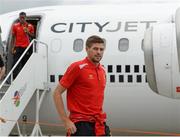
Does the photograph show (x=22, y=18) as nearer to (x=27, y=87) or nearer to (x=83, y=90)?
(x=27, y=87)

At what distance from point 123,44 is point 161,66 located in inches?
85.7

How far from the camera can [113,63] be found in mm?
12070

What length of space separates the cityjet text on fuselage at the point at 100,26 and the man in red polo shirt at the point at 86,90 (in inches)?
243

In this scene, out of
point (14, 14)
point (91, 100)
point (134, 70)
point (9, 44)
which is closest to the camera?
point (91, 100)

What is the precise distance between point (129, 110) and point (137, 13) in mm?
2494

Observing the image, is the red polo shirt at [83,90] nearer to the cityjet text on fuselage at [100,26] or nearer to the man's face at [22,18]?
the cityjet text on fuselage at [100,26]

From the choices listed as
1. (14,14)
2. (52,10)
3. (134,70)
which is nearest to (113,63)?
(134,70)

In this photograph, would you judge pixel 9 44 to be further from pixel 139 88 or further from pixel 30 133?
pixel 139 88

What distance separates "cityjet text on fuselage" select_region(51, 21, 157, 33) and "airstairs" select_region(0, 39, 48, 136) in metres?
0.66

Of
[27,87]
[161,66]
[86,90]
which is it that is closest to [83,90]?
[86,90]

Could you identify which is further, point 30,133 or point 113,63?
point 30,133

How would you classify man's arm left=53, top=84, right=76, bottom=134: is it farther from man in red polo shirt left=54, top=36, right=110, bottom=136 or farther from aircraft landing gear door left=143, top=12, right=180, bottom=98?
aircraft landing gear door left=143, top=12, right=180, bottom=98

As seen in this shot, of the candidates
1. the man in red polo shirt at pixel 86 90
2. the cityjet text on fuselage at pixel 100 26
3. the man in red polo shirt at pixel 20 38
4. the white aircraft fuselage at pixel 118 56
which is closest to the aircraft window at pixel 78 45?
the white aircraft fuselage at pixel 118 56

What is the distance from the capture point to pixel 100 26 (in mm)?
12562
